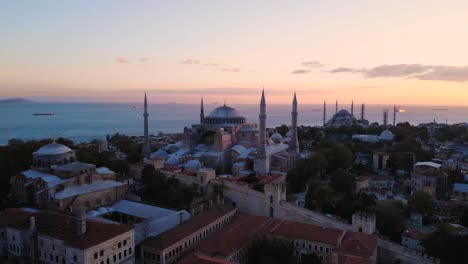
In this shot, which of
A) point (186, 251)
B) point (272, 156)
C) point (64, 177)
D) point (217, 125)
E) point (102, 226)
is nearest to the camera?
point (102, 226)

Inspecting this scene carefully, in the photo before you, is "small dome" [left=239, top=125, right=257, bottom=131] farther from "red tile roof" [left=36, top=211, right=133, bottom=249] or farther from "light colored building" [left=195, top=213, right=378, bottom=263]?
"red tile roof" [left=36, top=211, right=133, bottom=249]

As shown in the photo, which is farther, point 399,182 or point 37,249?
point 399,182

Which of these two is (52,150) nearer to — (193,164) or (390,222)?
(193,164)

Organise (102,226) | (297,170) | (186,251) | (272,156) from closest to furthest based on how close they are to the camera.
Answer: (102,226), (186,251), (297,170), (272,156)

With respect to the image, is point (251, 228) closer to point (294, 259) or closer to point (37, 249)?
point (294, 259)

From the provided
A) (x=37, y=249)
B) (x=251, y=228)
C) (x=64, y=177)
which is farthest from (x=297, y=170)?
(x=37, y=249)

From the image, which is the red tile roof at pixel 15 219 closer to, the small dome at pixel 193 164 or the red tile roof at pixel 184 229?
the red tile roof at pixel 184 229
